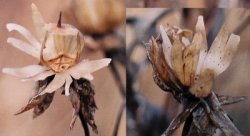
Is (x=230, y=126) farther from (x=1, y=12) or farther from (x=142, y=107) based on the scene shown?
(x=1, y=12)

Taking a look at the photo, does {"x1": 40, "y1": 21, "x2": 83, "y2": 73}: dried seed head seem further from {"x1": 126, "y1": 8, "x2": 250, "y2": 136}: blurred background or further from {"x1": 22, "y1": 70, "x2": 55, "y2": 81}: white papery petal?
{"x1": 126, "y1": 8, "x2": 250, "y2": 136}: blurred background

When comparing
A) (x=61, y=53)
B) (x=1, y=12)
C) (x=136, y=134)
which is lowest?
(x=136, y=134)

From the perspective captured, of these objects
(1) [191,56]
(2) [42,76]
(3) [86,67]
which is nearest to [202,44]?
(1) [191,56]

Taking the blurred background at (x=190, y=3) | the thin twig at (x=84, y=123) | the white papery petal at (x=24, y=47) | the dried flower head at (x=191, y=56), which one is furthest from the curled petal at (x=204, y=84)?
the white papery petal at (x=24, y=47)

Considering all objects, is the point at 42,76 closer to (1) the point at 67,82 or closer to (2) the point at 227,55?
(1) the point at 67,82

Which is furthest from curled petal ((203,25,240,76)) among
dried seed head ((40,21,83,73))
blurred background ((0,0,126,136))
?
dried seed head ((40,21,83,73))

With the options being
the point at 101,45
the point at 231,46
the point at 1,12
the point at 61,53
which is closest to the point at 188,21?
the point at 231,46
